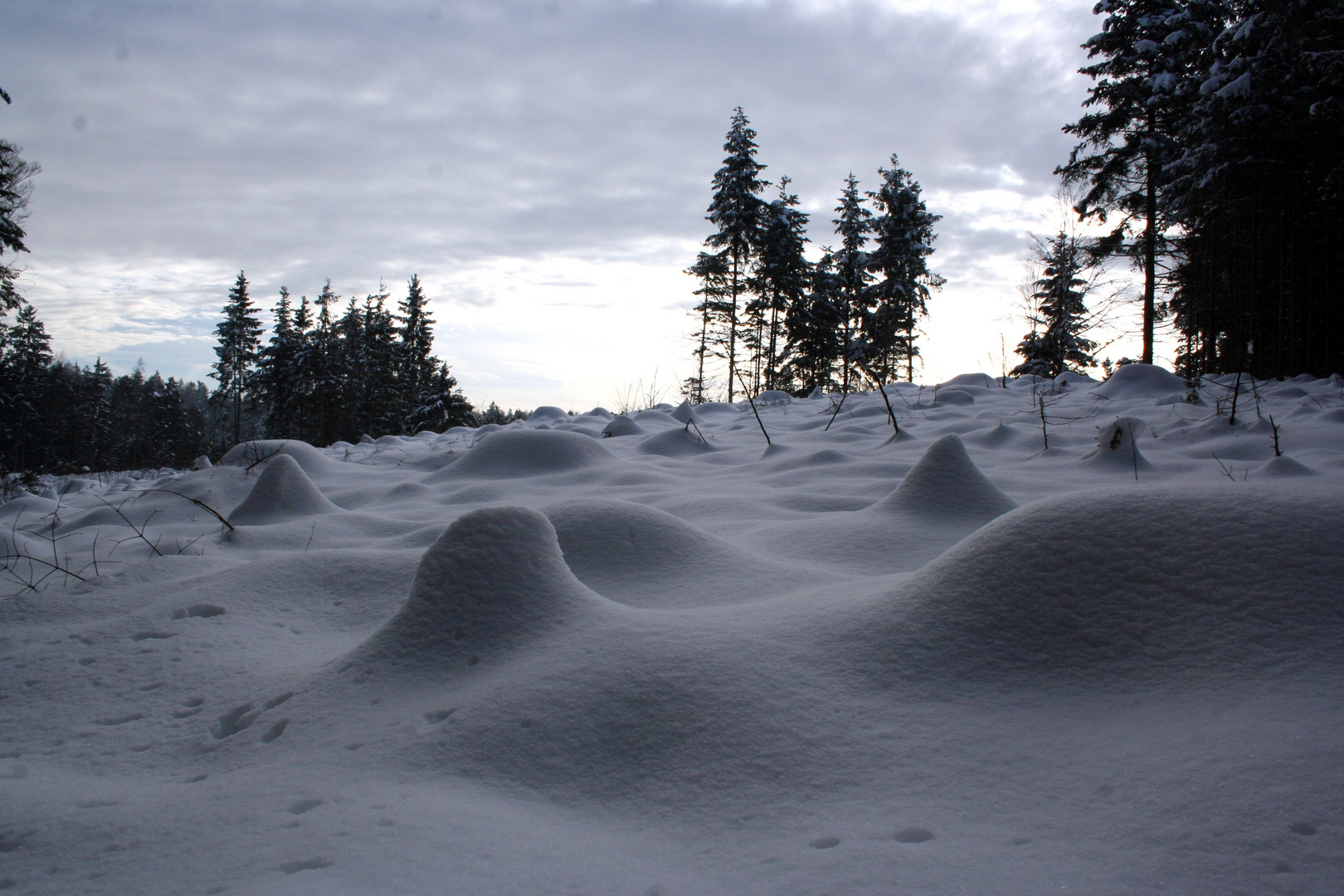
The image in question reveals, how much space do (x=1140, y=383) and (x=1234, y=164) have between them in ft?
28.0

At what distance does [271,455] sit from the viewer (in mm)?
5281

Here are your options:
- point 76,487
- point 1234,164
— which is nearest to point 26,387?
point 76,487

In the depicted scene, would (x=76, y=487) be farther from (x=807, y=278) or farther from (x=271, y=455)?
(x=807, y=278)

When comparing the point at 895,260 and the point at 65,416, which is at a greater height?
the point at 895,260

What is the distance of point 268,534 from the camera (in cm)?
341

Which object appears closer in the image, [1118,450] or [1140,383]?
[1118,450]

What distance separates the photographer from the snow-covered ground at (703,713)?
0.98 m

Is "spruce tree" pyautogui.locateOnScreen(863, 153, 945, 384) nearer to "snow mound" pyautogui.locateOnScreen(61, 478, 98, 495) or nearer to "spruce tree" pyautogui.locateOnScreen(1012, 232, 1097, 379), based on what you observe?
"spruce tree" pyautogui.locateOnScreen(1012, 232, 1097, 379)

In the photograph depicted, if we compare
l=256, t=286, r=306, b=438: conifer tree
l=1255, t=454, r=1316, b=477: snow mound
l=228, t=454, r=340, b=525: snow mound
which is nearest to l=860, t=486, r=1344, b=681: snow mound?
l=1255, t=454, r=1316, b=477: snow mound

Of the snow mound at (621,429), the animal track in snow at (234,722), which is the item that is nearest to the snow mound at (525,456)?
the snow mound at (621,429)

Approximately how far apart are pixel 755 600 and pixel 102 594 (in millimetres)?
2485

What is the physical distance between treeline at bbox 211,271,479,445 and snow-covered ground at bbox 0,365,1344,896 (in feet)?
94.8

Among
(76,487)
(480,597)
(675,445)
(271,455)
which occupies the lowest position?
(76,487)

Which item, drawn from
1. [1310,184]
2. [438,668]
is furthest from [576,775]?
[1310,184]
